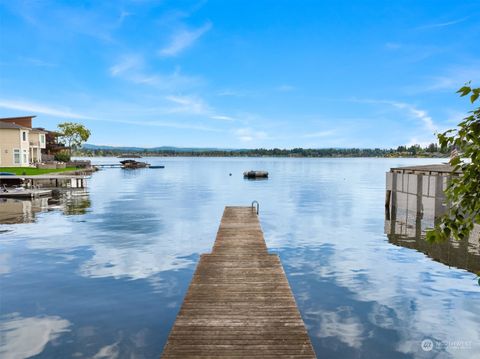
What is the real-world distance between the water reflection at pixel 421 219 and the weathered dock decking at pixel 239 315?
14.6 metres

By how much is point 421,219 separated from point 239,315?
3417 cm

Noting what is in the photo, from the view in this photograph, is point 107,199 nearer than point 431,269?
No

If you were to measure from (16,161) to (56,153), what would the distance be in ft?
145

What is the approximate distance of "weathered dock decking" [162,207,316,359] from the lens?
871 centimetres

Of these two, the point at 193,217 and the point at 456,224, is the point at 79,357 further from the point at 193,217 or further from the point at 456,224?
the point at 193,217

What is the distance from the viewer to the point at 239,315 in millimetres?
10656

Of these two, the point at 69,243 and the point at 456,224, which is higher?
the point at 456,224

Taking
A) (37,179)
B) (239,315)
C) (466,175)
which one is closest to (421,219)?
(239,315)

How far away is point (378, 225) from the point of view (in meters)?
38.2

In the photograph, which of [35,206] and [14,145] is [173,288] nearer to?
[35,206]

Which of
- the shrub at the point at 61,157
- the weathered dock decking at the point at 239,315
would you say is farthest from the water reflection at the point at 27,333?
the shrub at the point at 61,157

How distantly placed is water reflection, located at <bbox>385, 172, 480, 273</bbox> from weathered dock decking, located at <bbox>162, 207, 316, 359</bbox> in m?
14.6

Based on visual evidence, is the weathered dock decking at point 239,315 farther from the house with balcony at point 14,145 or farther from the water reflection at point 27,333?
the house with balcony at point 14,145

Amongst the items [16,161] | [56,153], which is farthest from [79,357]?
[56,153]
